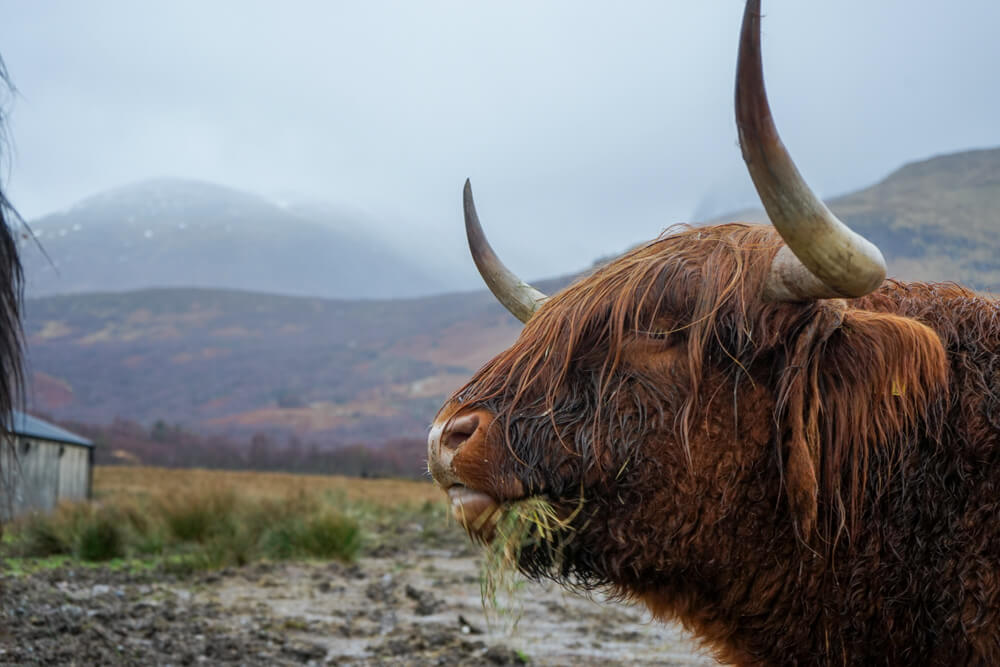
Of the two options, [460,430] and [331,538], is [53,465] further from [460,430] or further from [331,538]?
[460,430]

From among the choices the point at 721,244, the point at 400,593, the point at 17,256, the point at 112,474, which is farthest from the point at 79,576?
the point at 112,474

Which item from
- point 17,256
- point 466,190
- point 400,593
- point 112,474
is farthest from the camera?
point 112,474

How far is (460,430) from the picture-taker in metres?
1.91

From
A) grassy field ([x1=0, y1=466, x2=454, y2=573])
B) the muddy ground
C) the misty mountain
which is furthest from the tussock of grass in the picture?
the misty mountain

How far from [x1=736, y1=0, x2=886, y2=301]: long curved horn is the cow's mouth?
87cm

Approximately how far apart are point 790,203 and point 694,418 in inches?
21.7

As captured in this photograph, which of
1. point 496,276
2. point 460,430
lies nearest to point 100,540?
point 496,276

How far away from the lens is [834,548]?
1.77 m

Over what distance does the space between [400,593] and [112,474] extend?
32.5 m

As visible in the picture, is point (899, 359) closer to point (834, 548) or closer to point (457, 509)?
point (834, 548)

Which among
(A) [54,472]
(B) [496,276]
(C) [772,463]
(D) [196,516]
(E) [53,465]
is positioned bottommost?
(A) [54,472]

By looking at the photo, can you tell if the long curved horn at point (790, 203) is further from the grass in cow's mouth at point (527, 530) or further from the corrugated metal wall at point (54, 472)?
the corrugated metal wall at point (54, 472)

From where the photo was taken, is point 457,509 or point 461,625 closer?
point 457,509

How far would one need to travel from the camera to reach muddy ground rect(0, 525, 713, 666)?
15.5 feet
